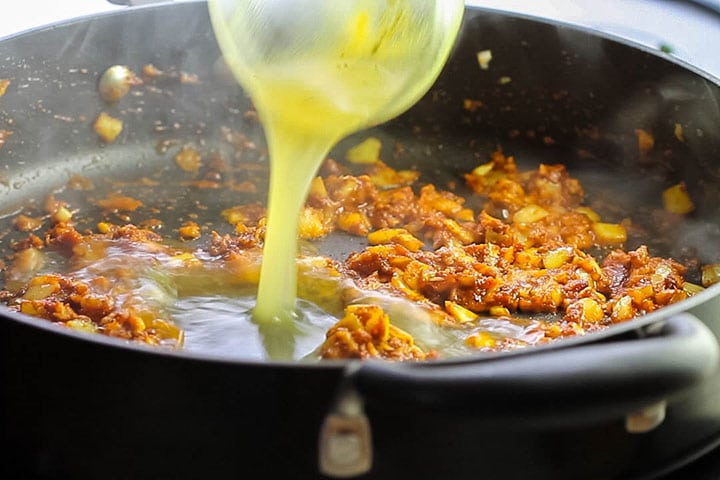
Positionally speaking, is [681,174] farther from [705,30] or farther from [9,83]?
[9,83]

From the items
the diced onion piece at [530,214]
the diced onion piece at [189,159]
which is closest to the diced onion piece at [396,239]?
the diced onion piece at [530,214]

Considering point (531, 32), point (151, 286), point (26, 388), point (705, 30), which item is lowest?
point (26, 388)

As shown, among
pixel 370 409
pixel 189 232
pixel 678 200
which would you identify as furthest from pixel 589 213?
pixel 370 409

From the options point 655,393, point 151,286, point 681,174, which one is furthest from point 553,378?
point 681,174

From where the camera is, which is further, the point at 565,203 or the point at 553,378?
the point at 565,203

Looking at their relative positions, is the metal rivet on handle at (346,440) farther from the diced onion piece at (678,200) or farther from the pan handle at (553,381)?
the diced onion piece at (678,200)

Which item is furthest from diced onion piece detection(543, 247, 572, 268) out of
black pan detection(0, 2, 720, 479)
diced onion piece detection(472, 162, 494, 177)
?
black pan detection(0, 2, 720, 479)
